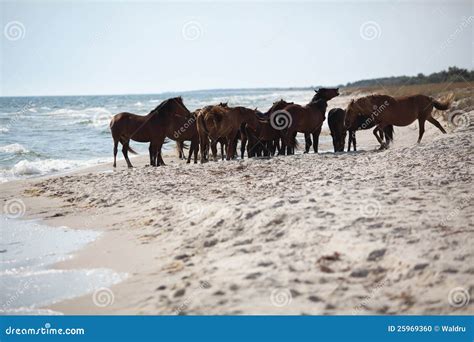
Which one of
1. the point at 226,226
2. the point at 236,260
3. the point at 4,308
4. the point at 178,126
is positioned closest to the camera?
the point at 4,308

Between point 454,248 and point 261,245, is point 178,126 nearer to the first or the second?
point 261,245

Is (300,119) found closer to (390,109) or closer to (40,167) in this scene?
(390,109)

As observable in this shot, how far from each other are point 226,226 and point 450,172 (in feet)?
13.8

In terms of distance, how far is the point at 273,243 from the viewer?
5.63m

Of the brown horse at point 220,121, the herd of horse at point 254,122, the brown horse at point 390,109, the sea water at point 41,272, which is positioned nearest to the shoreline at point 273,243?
the sea water at point 41,272

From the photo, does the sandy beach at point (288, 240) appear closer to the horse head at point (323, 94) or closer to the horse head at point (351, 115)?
the horse head at point (351, 115)

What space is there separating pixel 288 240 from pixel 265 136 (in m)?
9.98

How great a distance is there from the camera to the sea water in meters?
4.95

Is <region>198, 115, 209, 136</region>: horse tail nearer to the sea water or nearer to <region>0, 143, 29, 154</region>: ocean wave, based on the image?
the sea water

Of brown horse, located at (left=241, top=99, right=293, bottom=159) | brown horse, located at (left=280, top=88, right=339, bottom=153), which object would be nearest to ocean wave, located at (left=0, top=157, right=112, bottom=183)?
brown horse, located at (left=241, top=99, right=293, bottom=159)

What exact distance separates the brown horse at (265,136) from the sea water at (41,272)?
8.62 m

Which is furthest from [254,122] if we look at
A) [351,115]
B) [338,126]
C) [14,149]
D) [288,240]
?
[14,149]

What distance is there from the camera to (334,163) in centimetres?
1107
